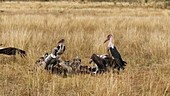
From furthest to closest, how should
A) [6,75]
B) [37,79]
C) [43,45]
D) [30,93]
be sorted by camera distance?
[43,45] < [6,75] < [37,79] < [30,93]

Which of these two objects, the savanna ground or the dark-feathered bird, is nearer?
the savanna ground

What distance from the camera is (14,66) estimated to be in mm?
7223

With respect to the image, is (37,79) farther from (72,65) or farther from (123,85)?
(123,85)

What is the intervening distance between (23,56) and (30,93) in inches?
97.4

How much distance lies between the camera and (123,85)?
5418mm

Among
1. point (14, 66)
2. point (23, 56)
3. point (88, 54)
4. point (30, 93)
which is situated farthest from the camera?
point (88, 54)

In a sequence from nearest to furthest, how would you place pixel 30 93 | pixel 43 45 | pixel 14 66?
pixel 30 93 < pixel 14 66 < pixel 43 45

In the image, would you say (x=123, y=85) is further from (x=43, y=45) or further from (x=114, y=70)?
(x=43, y=45)

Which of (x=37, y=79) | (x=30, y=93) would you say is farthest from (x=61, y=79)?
(x=30, y=93)

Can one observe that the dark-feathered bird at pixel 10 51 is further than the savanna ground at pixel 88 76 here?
Yes

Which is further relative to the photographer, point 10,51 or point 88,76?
point 10,51

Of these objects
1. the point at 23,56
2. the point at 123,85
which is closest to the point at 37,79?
the point at 123,85

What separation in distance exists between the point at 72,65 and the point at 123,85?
58.4 inches

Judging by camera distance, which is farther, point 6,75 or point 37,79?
point 6,75
